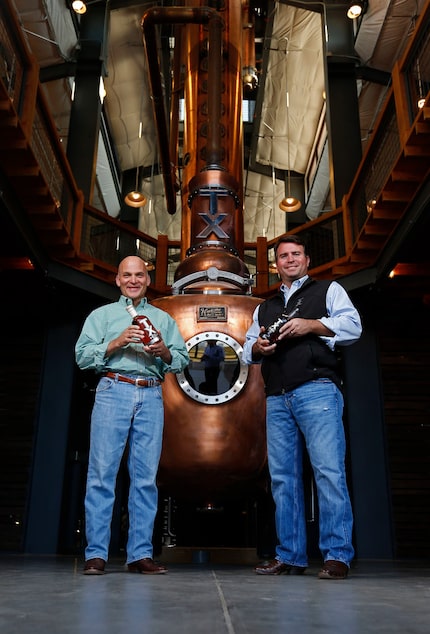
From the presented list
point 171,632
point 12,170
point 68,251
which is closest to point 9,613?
point 171,632

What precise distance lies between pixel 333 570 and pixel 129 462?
1019 mm

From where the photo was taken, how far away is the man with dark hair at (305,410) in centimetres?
269

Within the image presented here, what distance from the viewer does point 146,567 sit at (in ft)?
8.53

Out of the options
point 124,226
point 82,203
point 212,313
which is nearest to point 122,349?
point 212,313

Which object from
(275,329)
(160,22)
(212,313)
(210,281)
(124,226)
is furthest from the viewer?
(124,226)

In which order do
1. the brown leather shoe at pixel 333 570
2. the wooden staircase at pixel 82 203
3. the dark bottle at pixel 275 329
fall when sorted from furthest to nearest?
the wooden staircase at pixel 82 203 → the dark bottle at pixel 275 329 → the brown leather shoe at pixel 333 570

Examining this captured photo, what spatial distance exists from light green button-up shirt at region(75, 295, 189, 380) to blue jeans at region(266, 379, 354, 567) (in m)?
0.56

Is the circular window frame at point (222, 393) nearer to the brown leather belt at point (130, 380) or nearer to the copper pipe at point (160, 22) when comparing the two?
the brown leather belt at point (130, 380)

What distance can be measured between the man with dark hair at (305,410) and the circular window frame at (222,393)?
0.87 m

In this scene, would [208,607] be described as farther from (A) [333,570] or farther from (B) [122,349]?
(B) [122,349]

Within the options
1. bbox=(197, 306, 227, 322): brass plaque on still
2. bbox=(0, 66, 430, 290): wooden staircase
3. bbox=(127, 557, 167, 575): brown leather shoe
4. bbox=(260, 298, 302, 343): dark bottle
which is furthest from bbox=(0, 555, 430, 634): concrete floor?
bbox=(0, 66, 430, 290): wooden staircase

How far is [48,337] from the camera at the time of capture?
736 cm

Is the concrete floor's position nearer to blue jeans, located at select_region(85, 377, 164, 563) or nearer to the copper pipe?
blue jeans, located at select_region(85, 377, 164, 563)

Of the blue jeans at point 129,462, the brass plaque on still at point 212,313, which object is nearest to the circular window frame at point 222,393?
the brass plaque on still at point 212,313
